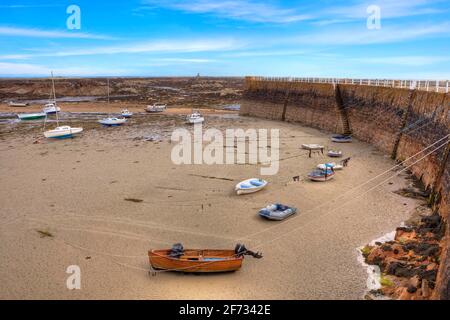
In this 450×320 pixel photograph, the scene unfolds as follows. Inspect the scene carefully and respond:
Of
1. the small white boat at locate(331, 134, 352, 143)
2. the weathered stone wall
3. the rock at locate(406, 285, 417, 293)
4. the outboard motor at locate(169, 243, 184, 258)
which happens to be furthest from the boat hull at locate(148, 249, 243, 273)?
the small white boat at locate(331, 134, 352, 143)

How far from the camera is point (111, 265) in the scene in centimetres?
1569

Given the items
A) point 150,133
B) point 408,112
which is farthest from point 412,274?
point 150,133

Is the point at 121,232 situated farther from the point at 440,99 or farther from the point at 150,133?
the point at 150,133

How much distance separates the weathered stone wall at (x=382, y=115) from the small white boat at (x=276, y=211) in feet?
22.6

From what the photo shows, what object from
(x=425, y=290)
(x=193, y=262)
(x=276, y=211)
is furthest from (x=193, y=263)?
(x=425, y=290)

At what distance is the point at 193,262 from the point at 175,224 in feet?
15.8

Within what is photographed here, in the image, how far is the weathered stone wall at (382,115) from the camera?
2033cm

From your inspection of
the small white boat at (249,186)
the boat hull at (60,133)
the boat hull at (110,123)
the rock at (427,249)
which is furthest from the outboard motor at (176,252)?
the boat hull at (110,123)

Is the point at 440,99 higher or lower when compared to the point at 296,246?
higher

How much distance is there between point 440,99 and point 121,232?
19326 mm

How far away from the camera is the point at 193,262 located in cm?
1473

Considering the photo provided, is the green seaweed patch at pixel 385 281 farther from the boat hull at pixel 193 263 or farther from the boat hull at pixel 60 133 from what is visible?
the boat hull at pixel 60 133

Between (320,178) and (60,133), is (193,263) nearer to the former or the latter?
(320,178)

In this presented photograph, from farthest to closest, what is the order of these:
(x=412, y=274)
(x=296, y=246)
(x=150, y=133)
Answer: (x=150, y=133), (x=296, y=246), (x=412, y=274)
